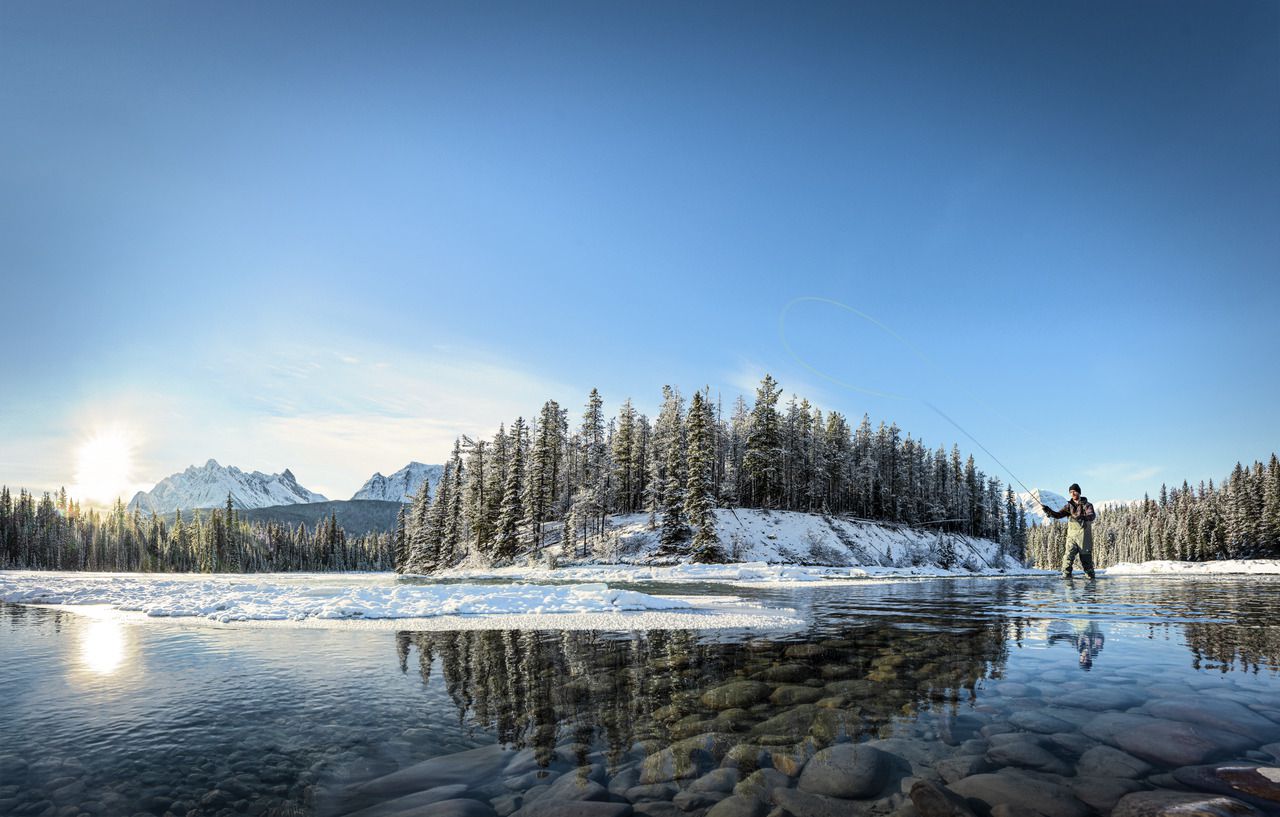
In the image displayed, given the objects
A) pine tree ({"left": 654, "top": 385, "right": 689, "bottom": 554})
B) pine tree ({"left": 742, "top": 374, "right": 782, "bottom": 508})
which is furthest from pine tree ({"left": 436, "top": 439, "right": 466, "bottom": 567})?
pine tree ({"left": 742, "top": 374, "right": 782, "bottom": 508})

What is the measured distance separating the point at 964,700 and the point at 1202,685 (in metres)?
2.93

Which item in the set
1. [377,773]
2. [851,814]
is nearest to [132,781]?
[377,773]

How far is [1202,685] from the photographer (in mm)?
6305

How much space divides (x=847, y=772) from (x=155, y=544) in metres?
172

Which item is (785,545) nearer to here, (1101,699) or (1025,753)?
(1101,699)

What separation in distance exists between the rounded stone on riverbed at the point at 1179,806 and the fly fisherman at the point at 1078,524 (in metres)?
14.1

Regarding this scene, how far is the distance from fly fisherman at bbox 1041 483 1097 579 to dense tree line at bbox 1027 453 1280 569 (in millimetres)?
66416

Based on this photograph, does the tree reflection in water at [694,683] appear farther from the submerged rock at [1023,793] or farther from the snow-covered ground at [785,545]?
the snow-covered ground at [785,545]

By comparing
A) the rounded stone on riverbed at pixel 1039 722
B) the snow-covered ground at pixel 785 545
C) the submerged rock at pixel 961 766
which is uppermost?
the submerged rock at pixel 961 766

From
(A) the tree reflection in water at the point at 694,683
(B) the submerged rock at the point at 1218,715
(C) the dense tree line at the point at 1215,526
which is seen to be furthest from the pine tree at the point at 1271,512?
(B) the submerged rock at the point at 1218,715

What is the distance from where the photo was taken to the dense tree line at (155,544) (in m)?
123

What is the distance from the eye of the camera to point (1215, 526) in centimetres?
9262

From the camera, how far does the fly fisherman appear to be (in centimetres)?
1759

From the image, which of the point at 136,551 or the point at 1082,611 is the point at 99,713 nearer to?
the point at 1082,611
